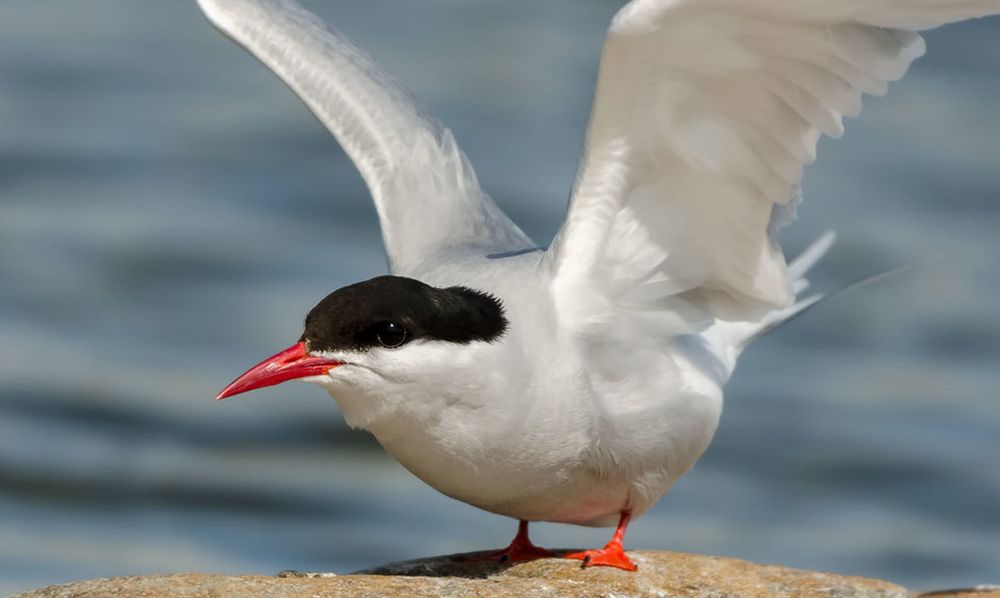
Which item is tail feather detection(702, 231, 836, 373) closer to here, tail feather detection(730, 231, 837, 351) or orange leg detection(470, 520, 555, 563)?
tail feather detection(730, 231, 837, 351)

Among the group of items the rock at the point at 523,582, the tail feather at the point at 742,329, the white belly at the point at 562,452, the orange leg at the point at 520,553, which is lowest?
the rock at the point at 523,582

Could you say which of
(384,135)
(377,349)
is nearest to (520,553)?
(377,349)

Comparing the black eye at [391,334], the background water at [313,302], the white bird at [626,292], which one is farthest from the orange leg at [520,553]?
the background water at [313,302]

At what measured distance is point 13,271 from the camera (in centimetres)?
1372

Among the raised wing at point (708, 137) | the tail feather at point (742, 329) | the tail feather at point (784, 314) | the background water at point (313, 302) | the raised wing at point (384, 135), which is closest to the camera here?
the raised wing at point (708, 137)

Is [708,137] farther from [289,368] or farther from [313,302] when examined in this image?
[313,302]

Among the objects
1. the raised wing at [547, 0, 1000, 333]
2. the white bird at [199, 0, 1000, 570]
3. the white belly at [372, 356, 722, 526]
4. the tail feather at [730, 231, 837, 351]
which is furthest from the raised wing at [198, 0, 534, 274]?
the white belly at [372, 356, 722, 526]

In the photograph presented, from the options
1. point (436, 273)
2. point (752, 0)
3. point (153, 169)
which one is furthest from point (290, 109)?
point (752, 0)

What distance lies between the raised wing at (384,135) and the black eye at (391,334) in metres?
1.49

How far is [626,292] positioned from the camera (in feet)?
22.5

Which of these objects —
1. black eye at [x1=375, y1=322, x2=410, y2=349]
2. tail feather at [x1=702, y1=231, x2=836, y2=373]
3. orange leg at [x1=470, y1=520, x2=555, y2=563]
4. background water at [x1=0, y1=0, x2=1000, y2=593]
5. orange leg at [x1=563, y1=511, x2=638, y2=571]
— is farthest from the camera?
background water at [x1=0, y1=0, x2=1000, y2=593]

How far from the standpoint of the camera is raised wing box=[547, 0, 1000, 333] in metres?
6.14

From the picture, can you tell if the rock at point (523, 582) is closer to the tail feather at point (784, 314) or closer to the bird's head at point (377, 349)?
the bird's head at point (377, 349)

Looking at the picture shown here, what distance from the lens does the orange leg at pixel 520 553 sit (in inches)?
270
